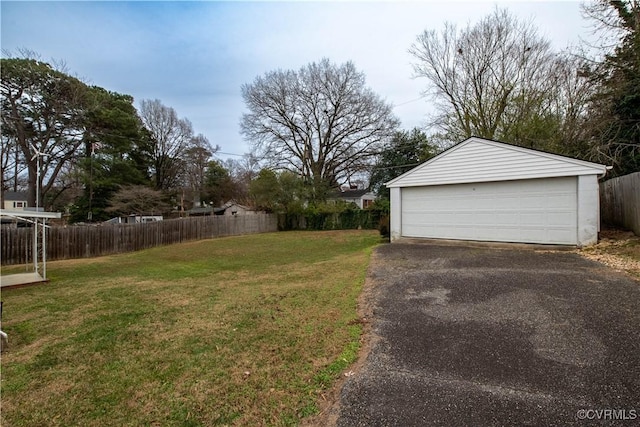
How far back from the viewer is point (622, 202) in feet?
28.4

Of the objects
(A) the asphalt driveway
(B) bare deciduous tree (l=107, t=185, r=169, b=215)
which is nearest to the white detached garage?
(A) the asphalt driveway

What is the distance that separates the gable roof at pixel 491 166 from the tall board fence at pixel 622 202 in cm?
89

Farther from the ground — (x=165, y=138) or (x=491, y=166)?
(x=165, y=138)

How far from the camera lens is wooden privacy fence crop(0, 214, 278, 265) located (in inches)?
440

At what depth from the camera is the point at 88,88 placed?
22.4 metres

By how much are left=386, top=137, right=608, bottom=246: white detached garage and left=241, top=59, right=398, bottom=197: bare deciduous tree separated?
569 inches

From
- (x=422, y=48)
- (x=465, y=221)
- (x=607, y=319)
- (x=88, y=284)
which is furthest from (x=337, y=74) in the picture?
(x=607, y=319)

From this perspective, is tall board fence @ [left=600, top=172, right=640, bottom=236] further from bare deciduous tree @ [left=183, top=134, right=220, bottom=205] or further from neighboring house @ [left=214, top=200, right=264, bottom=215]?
bare deciduous tree @ [left=183, top=134, right=220, bottom=205]

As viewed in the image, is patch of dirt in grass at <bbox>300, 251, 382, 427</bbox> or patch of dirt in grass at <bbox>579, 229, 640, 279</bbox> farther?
patch of dirt in grass at <bbox>579, 229, 640, 279</bbox>

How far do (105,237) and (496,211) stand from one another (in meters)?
15.6

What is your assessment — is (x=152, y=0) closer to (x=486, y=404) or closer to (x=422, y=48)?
(x=486, y=404)

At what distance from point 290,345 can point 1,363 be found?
9.18 feet

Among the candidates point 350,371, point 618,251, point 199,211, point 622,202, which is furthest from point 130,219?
point 622,202

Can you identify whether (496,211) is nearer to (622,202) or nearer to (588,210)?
(588,210)
